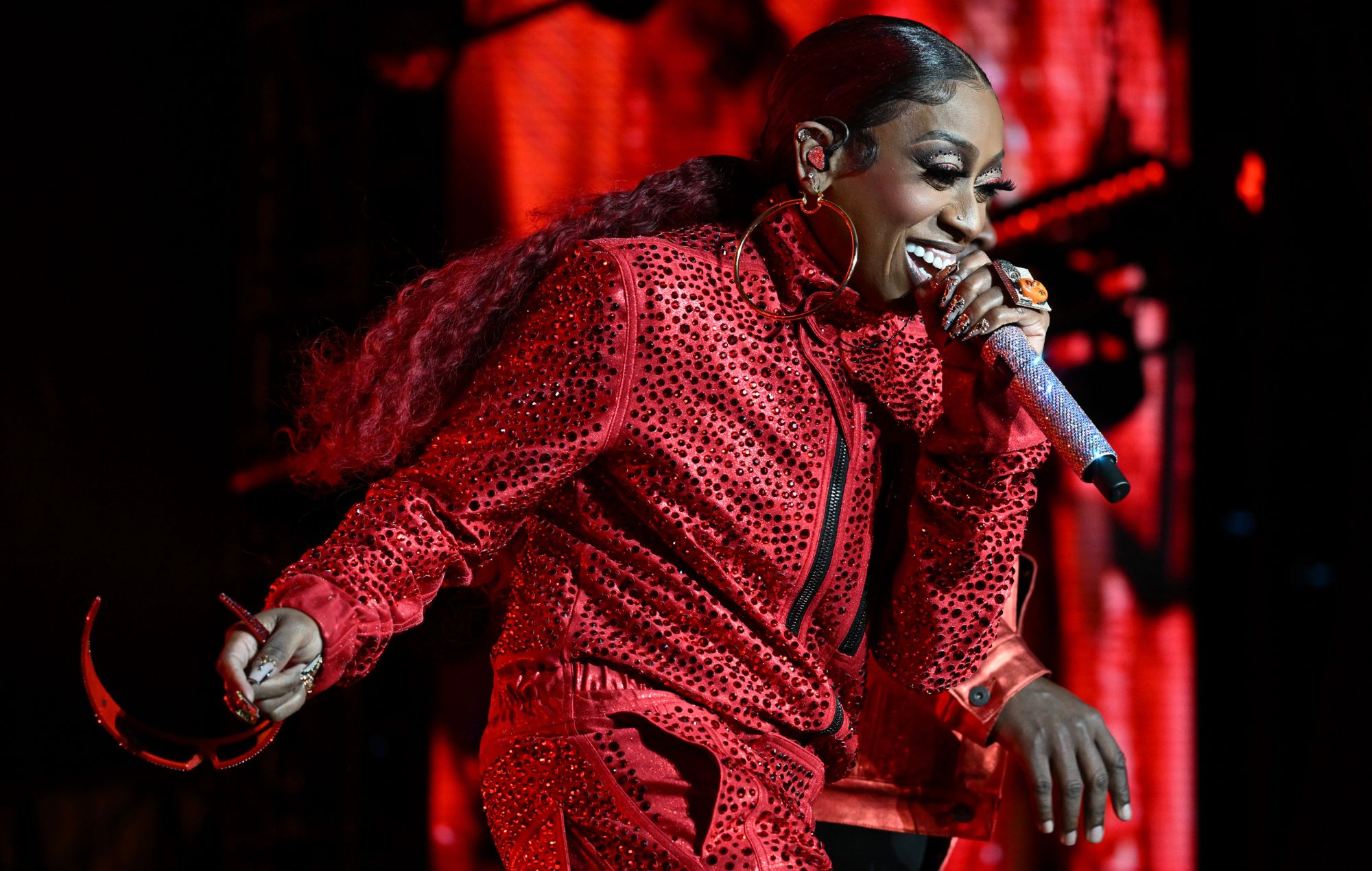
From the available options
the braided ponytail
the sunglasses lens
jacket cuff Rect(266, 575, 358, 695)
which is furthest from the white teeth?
the sunglasses lens

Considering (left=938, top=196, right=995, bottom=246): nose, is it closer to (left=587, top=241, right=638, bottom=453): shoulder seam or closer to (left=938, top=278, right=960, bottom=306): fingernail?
(left=938, top=278, right=960, bottom=306): fingernail

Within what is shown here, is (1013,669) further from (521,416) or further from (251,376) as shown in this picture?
(251,376)

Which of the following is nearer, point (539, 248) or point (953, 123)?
point (953, 123)

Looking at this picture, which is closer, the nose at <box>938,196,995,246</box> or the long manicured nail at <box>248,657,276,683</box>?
the long manicured nail at <box>248,657,276,683</box>

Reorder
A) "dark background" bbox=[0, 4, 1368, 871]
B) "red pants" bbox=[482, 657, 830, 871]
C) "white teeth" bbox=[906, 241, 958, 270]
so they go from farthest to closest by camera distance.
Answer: "dark background" bbox=[0, 4, 1368, 871] → "white teeth" bbox=[906, 241, 958, 270] → "red pants" bbox=[482, 657, 830, 871]

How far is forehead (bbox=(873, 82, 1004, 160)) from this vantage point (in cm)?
169

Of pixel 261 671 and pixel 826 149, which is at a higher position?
pixel 826 149

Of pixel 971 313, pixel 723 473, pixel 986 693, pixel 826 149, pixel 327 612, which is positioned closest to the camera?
pixel 327 612

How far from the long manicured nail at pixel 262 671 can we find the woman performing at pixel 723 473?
0.10m

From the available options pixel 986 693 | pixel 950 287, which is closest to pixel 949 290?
pixel 950 287

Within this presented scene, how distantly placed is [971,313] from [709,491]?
14.1 inches

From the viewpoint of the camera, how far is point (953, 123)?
169 centimetres

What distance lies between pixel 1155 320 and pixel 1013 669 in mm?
2700

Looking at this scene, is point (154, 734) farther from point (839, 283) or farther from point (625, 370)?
point (839, 283)
